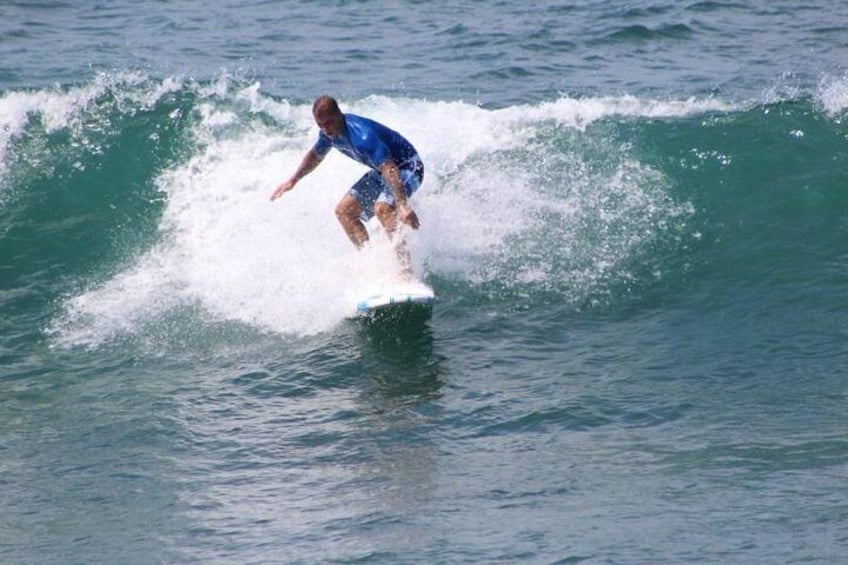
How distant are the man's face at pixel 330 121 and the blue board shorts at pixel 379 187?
22.4 inches

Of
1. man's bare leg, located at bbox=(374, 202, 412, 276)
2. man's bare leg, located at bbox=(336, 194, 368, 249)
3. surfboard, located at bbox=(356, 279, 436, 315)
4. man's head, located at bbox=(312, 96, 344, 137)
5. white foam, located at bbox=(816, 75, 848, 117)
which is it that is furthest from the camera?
white foam, located at bbox=(816, 75, 848, 117)

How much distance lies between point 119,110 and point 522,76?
15.3 feet

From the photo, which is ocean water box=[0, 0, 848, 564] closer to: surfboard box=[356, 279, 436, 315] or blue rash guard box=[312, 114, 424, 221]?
surfboard box=[356, 279, 436, 315]

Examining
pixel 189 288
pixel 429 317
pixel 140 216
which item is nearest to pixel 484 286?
pixel 429 317

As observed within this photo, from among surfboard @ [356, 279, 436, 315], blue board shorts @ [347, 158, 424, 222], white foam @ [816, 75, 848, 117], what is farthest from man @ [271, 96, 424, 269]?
white foam @ [816, 75, 848, 117]

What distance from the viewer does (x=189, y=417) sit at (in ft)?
29.9

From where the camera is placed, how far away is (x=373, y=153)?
394 inches

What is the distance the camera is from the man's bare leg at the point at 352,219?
34.6ft

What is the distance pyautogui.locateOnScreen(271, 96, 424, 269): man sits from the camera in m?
9.88

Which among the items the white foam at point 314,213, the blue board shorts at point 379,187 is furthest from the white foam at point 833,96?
the blue board shorts at point 379,187

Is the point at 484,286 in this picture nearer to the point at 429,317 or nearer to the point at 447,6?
the point at 429,317

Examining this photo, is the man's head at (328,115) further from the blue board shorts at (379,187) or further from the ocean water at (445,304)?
the ocean water at (445,304)

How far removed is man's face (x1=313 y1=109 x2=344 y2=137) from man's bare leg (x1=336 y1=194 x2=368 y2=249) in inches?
27.7

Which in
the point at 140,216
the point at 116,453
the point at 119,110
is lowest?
the point at 116,453
